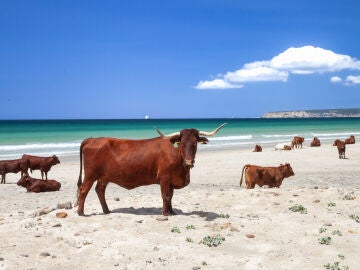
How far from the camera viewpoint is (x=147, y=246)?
7.52m

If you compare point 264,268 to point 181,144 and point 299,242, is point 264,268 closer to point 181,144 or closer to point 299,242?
point 299,242

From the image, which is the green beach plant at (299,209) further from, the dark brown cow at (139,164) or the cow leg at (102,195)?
the cow leg at (102,195)

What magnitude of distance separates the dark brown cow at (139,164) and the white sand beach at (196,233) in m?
0.67

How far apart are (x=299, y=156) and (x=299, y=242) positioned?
20.6m

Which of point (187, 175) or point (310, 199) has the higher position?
point (187, 175)

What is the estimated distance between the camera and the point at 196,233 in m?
8.27

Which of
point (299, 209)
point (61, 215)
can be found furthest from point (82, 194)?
point (299, 209)

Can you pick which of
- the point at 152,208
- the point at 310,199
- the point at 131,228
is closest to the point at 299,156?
the point at 310,199

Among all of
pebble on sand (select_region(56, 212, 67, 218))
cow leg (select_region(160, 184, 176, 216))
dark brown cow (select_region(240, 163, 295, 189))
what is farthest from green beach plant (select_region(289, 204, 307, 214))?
pebble on sand (select_region(56, 212, 67, 218))

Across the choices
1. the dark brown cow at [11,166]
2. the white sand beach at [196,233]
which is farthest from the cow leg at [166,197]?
the dark brown cow at [11,166]

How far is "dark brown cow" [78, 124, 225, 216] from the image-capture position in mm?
9289

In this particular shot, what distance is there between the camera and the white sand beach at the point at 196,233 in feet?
22.9

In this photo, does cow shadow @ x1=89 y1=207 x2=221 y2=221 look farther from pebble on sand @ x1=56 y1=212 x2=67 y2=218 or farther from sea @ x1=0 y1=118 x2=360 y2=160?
sea @ x1=0 y1=118 x2=360 y2=160

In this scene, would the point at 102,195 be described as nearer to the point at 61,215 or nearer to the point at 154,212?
the point at 61,215
